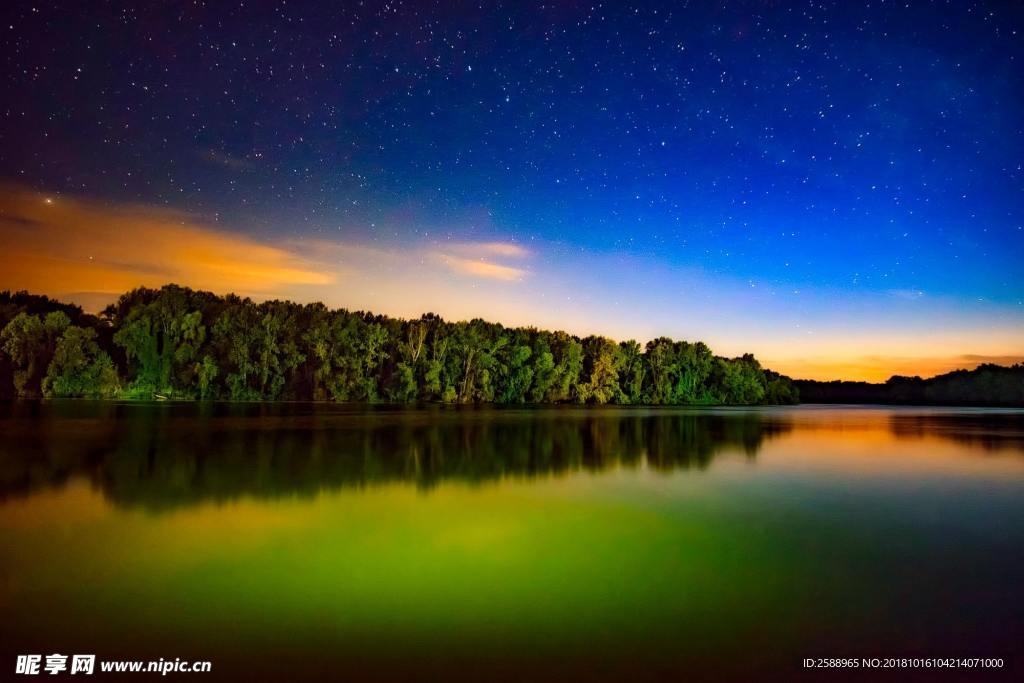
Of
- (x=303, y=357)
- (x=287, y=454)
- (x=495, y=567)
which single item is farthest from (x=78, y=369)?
(x=495, y=567)

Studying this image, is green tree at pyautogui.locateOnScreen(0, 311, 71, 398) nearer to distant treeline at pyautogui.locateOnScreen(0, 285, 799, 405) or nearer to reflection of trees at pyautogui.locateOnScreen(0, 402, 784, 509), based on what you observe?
distant treeline at pyautogui.locateOnScreen(0, 285, 799, 405)

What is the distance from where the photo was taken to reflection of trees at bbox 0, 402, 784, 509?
1370 centimetres

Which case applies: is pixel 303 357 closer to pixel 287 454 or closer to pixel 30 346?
pixel 30 346

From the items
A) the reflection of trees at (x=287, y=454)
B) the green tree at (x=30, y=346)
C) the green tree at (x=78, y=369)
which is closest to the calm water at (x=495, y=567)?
the reflection of trees at (x=287, y=454)

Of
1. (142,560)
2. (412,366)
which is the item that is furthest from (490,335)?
(142,560)

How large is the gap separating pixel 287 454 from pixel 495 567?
13235 millimetres

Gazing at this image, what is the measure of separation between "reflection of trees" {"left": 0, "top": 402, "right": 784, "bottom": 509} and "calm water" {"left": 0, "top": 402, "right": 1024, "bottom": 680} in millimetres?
169

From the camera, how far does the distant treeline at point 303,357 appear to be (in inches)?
2290

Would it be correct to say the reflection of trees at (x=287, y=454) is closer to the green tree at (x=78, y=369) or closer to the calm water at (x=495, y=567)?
the calm water at (x=495, y=567)

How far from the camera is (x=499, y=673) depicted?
4.99m

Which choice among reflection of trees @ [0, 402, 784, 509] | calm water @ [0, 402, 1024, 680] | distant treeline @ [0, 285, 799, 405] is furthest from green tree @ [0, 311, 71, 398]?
calm water @ [0, 402, 1024, 680]

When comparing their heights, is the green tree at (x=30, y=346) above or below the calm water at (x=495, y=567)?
above

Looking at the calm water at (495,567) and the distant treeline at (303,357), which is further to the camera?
the distant treeline at (303,357)

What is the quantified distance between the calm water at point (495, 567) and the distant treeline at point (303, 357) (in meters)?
50.5
